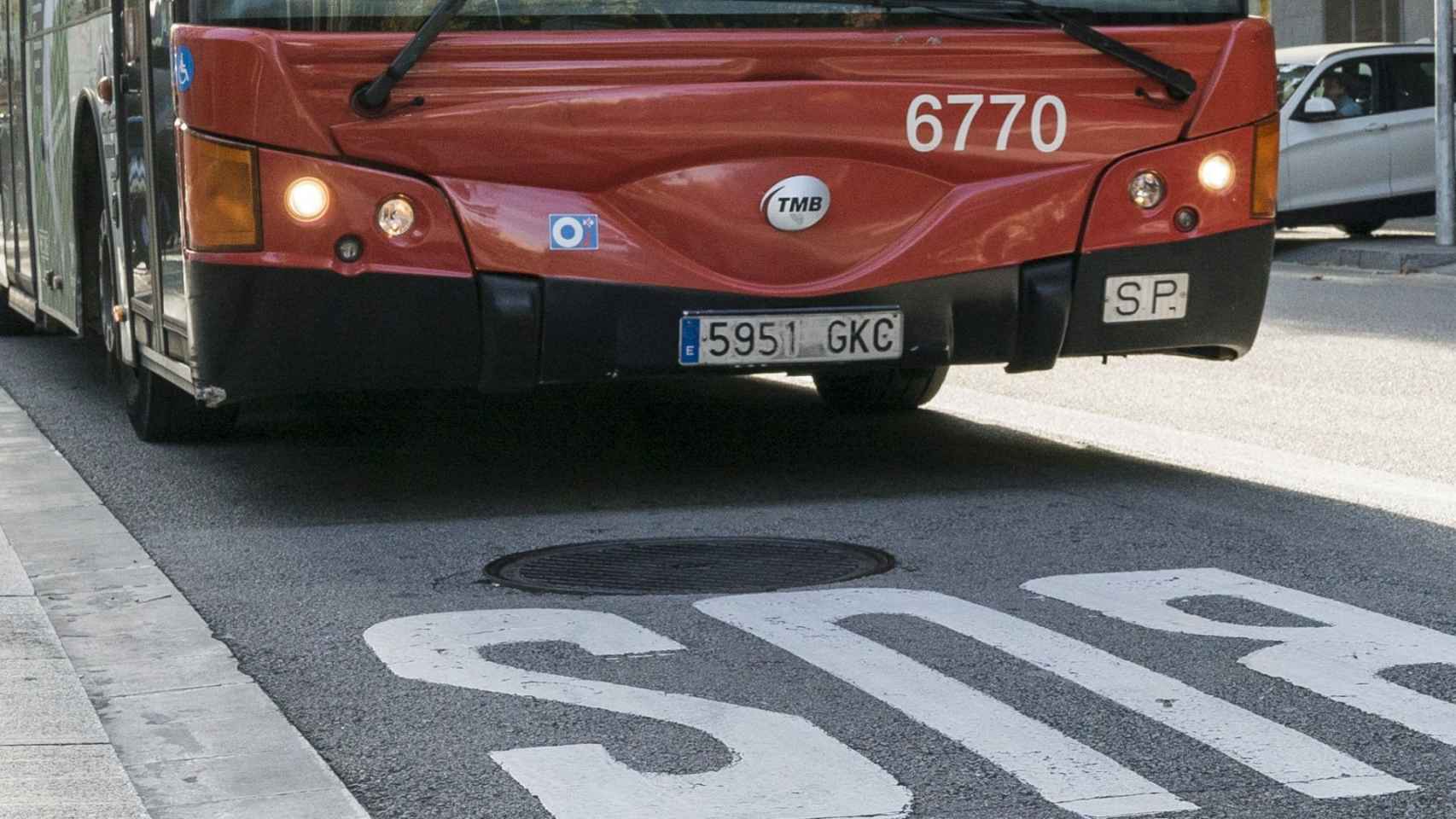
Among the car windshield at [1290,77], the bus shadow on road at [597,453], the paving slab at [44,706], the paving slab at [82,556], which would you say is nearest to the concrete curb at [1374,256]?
the car windshield at [1290,77]

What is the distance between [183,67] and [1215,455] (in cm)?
384

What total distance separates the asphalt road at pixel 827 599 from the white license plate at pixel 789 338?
483mm

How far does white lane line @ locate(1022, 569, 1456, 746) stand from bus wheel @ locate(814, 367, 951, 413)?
12.3ft

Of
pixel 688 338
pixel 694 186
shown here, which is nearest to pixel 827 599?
pixel 688 338

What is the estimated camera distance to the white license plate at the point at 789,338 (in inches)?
282

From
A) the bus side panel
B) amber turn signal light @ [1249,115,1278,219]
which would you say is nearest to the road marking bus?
amber turn signal light @ [1249,115,1278,219]

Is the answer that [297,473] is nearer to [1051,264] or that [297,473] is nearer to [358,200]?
[358,200]

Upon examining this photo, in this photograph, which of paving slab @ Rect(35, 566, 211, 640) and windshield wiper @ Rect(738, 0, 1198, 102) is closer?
paving slab @ Rect(35, 566, 211, 640)

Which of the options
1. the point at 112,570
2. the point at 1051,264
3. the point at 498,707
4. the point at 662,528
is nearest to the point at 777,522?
the point at 662,528

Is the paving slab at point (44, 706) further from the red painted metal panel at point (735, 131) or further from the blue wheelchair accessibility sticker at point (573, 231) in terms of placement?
the blue wheelchair accessibility sticker at point (573, 231)

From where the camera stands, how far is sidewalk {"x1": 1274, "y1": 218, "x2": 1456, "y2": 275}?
1894cm

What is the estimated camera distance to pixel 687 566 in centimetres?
646

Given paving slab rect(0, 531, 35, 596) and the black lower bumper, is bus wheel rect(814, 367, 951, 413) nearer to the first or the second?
the black lower bumper

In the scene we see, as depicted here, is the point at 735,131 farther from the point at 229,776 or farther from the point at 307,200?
the point at 229,776
